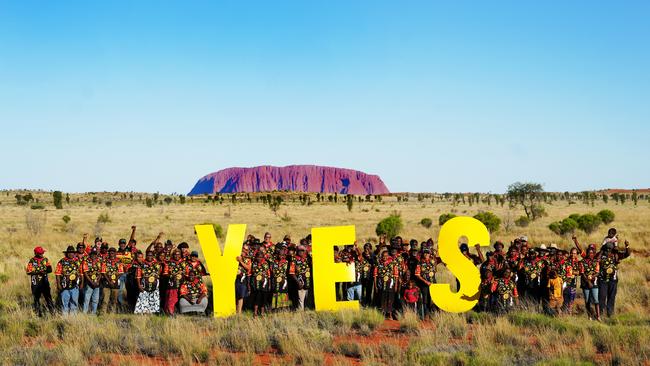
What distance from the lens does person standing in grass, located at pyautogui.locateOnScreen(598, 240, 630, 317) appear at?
35.7 ft

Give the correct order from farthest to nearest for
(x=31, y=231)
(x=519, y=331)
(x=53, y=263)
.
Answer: (x=31, y=231) → (x=53, y=263) → (x=519, y=331)

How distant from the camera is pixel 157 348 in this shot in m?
9.28

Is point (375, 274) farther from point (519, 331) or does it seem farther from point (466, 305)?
point (519, 331)

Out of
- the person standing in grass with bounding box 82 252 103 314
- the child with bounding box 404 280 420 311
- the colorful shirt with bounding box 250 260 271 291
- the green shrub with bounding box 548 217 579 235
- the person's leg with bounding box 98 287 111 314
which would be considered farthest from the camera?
the green shrub with bounding box 548 217 579 235

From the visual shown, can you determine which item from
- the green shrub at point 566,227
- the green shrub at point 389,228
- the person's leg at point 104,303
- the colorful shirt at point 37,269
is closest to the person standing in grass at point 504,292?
the person's leg at point 104,303

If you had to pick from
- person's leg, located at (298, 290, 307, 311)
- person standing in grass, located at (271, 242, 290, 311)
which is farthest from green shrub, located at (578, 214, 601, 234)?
person standing in grass, located at (271, 242, 290, 311)

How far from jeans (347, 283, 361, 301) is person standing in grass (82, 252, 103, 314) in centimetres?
532

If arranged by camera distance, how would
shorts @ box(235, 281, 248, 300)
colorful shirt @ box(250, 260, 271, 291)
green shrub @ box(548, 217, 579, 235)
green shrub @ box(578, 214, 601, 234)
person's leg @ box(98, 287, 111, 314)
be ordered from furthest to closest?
green shrub @ box(578, 214, 601, 234)
green shrub @ box(548, 217, 579, 235)
person's leg @ box(98, 287, 111, 314)
shorts @ box(235, 281, 248, 300)
colorful shirt @ box(250, 260, 271, 291)

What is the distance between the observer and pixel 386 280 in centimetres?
1149

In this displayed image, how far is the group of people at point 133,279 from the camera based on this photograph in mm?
11125

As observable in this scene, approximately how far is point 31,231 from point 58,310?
22.3m

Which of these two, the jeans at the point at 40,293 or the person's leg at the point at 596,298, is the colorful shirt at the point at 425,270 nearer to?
the person's leg at the point at 596,298

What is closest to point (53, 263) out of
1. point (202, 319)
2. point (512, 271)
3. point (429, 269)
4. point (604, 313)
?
point (202, 319)

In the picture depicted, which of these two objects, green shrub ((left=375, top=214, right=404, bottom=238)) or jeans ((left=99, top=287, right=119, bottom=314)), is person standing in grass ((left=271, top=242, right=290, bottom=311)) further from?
green shrub ((left=375, top=214, right=404, bottom=238))
